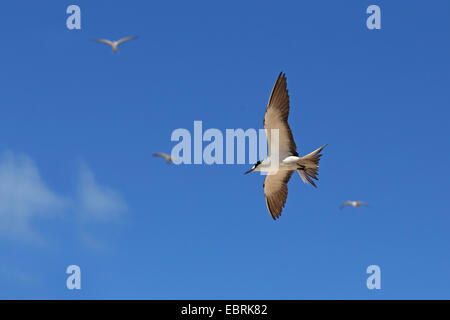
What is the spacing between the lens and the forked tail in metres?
19.3

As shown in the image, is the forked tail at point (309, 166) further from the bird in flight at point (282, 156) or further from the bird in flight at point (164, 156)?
the bird in flight at point (164, 156)

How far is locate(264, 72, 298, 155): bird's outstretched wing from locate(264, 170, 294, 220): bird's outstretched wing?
1.93 metres

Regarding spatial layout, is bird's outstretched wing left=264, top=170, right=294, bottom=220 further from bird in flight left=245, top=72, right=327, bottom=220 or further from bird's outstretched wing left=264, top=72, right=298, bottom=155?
bird's outstretched wing left=264, top=72, right=298, bottom=155

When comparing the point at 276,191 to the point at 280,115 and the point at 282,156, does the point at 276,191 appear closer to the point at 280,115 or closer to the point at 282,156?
the point at 282,156

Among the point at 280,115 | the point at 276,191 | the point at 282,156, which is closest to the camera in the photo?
the point at 280,115

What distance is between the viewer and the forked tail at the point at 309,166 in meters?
19.3

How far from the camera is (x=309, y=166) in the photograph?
19812 mm

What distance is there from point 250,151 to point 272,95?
239 cm

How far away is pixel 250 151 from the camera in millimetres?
20281

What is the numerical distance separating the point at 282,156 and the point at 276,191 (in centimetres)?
238

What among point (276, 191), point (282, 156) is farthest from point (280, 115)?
point (276, 191)

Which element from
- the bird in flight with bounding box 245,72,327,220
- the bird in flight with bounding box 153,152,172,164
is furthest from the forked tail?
the bird in flight with bounding box 153,152,172,164
